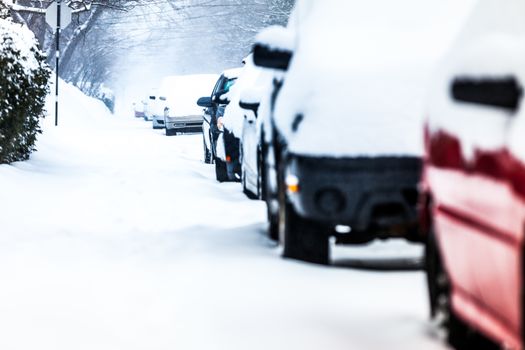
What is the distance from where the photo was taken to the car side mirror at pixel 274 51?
7.61 meters

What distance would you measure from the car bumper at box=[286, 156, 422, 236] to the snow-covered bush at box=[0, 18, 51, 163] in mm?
8126

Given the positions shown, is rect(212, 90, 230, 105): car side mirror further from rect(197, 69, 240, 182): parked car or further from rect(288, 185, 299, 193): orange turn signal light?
rect(288, 185, 299, 193): orange turn signal light

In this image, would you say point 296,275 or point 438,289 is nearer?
point 438,289

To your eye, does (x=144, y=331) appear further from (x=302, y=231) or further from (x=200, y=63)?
(x=200, y=63)

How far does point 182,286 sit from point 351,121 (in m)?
1.31

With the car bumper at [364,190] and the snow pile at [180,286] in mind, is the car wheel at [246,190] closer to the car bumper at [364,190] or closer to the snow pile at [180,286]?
the snow pile at [180,286]

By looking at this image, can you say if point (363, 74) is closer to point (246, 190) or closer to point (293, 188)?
point (293, 188)

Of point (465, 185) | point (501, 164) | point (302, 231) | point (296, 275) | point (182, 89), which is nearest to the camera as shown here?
point (501, 164)

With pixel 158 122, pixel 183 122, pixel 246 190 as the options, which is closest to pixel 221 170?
pixel 246 190

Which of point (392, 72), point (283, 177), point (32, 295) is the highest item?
point (392, 72)

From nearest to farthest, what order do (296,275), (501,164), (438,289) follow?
1. (501,164)
2. (438,289)
3. (296,275)

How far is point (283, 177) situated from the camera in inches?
292

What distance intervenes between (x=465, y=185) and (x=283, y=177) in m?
3.51

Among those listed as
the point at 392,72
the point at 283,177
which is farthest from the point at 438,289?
the point at 283,177
